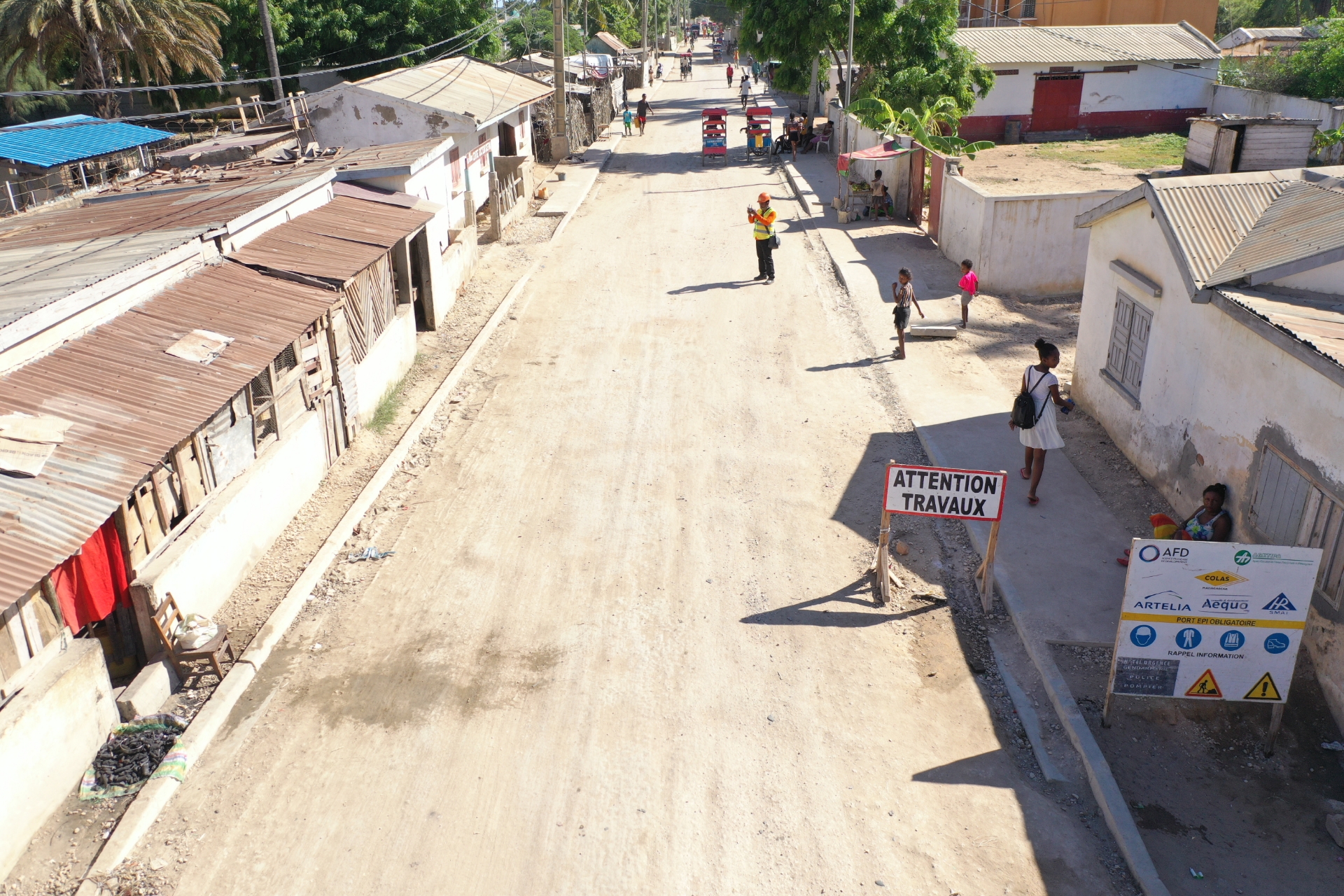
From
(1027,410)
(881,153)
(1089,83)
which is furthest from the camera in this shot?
(1089,83)

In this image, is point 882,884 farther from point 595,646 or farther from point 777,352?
point 777,352

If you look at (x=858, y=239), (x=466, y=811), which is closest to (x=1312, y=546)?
(x=466, y=811)

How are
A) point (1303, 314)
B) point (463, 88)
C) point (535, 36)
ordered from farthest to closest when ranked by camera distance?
point (535, 36)
point (463, 88)
point (1303, 314)

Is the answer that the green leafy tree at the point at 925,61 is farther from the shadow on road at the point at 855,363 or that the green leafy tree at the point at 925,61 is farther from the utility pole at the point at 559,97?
the shadow on road at the point at 855,363

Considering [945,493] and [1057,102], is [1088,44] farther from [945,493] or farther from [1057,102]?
[945,493]

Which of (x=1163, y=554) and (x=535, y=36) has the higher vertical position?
(x=535, y=36)

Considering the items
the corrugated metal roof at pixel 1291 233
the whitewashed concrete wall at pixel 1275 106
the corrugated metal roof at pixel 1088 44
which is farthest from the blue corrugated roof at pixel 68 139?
the whitewashed concrete wall at pixel 1275 106

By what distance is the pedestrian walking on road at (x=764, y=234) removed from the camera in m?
17.4

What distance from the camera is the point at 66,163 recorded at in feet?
83.7

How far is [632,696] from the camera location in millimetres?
7355

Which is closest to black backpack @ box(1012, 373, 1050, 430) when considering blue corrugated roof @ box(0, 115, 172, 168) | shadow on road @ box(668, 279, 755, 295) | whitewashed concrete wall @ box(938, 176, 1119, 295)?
whitewashed concrete wall @ box(938, 176, 1119, 295)

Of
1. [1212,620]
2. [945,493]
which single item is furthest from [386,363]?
[1212,620]

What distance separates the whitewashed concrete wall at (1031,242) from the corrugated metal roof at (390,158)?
383 inches

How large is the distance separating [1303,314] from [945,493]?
3222 mm
